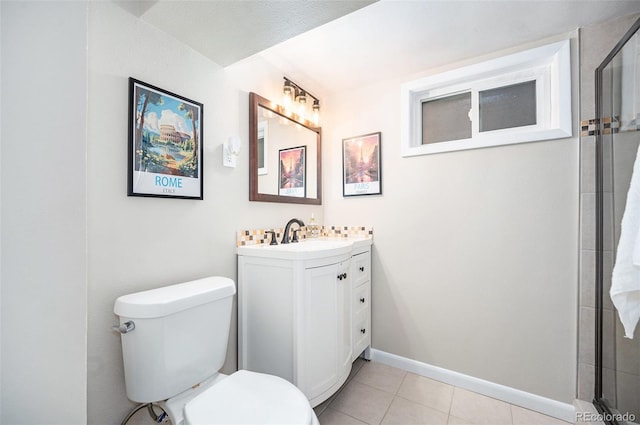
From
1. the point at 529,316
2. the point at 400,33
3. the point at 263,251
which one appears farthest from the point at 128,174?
the point at 529,316

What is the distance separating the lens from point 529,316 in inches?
63.3

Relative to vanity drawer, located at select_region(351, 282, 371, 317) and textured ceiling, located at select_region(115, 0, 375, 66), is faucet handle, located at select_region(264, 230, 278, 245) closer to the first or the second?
vanity drawer, located at select_region(351, 282, 371, 317)

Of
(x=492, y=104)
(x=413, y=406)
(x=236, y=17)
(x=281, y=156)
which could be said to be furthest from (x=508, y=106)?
(x=413, y=406)

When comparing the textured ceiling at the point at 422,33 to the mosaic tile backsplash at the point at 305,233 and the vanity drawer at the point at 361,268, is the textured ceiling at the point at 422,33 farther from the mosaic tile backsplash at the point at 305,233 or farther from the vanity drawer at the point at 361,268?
the vanity drawer at the point at 361,268

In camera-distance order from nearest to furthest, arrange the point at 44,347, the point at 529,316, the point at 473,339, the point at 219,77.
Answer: the point at 44,347 < the point at 219,77 < the point at 529,316 < the point at 473,339

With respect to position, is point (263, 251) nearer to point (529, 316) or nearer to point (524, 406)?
point (529, 316)

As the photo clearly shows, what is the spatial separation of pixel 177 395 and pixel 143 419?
0.27 m

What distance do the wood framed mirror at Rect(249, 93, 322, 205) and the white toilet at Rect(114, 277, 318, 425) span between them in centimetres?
82

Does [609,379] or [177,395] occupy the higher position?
[177,395]

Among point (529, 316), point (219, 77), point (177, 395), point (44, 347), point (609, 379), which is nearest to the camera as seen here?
point (44, 347)

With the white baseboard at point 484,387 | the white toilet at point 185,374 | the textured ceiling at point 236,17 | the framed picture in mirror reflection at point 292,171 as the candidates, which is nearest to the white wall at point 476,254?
the white baseboard at point 484,387

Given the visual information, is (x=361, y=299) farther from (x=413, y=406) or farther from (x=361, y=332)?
(x=413, y=406)

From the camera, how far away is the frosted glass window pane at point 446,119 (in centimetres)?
189

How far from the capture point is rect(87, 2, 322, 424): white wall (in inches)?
39.9
